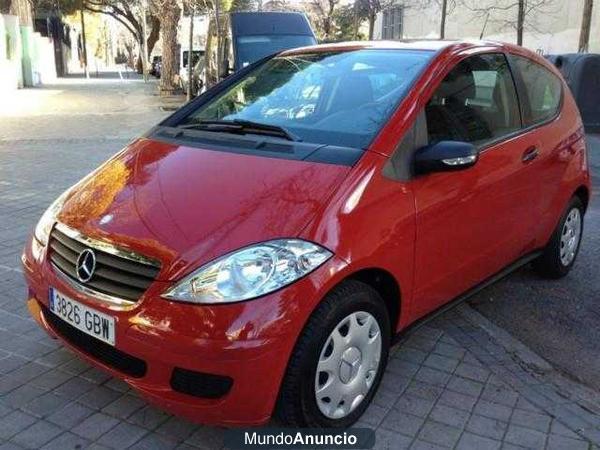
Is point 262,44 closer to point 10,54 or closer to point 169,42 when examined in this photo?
point 169,42

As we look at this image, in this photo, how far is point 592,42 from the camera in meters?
19.0

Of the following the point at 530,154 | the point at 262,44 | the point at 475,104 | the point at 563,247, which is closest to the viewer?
the point at 475,104

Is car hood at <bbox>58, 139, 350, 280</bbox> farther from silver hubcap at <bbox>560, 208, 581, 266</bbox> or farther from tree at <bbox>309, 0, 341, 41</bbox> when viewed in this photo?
tree at <bbox>309, 0, 341, 41</bbox>

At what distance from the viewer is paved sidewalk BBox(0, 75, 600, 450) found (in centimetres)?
276

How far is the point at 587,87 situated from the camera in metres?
11.9

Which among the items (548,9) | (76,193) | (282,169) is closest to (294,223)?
(282,169)

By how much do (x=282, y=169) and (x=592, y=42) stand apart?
1904cm

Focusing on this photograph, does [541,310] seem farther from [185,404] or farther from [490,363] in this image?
[185,404]

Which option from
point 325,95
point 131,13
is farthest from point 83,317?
point 131,13

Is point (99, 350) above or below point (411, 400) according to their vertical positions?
above

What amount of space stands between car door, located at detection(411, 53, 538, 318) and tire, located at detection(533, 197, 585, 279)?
20.1 inches

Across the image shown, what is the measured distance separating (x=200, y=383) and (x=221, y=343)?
203 mm

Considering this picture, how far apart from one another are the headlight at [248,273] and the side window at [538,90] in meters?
2.19

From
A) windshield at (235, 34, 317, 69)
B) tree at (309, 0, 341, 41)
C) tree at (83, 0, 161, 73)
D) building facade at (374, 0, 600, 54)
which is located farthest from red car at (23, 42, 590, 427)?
tree at (83, 0, 161, 73)
